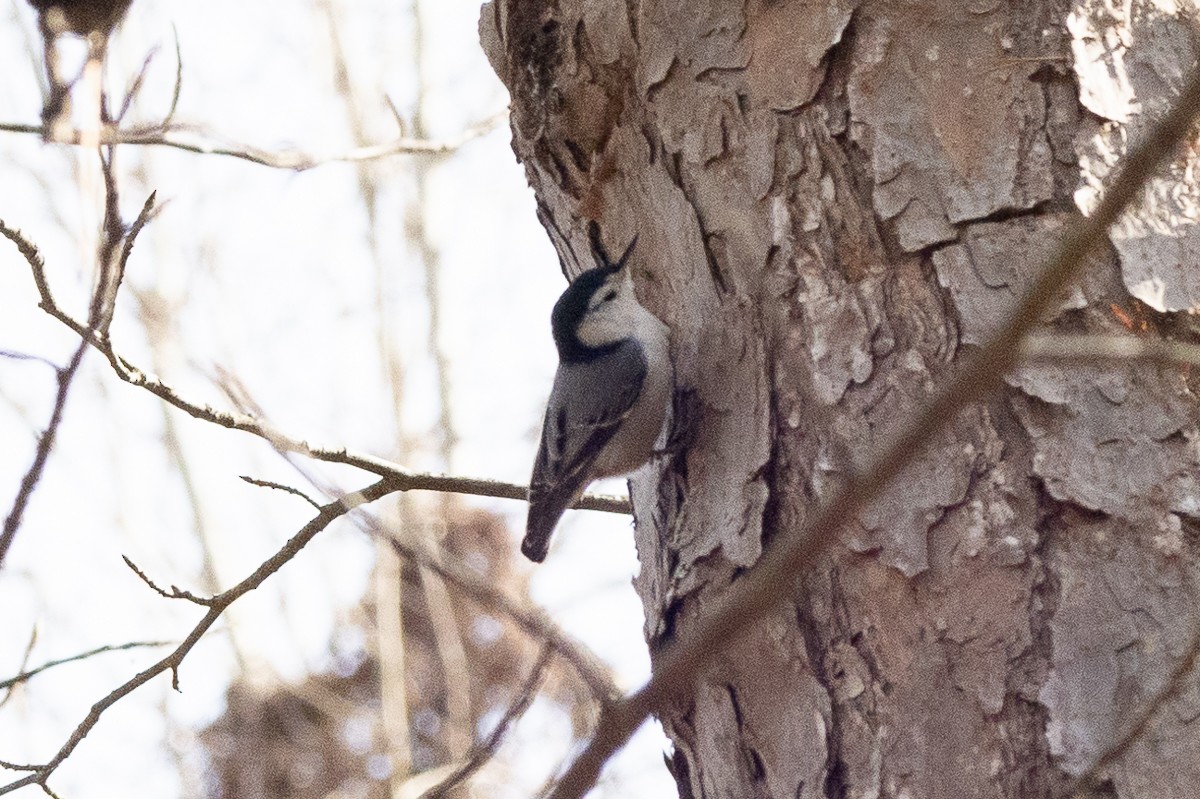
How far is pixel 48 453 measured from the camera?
872 millimetres

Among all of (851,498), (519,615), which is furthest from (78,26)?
(851,498)

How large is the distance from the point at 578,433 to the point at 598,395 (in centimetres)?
10

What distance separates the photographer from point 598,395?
3.05 metres

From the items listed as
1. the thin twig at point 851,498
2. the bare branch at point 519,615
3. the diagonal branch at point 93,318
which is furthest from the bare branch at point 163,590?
the thin twig at point 851,498

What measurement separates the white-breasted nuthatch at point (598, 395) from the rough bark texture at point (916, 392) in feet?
1.05

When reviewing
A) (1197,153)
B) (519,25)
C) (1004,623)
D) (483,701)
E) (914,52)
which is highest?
(483,701)

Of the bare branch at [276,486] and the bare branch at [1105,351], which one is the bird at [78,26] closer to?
the bare branch at [1105,351]

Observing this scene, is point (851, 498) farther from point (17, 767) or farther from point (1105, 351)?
point (17, 767)

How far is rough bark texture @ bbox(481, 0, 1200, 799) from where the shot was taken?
1651mm

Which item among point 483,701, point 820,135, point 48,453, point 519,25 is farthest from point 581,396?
point 483,701

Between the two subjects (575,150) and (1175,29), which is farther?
(575,150)

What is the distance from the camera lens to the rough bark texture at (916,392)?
1.65 m

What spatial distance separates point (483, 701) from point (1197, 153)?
16.8 feet

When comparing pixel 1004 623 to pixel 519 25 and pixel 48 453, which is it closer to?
pixel 48 453
